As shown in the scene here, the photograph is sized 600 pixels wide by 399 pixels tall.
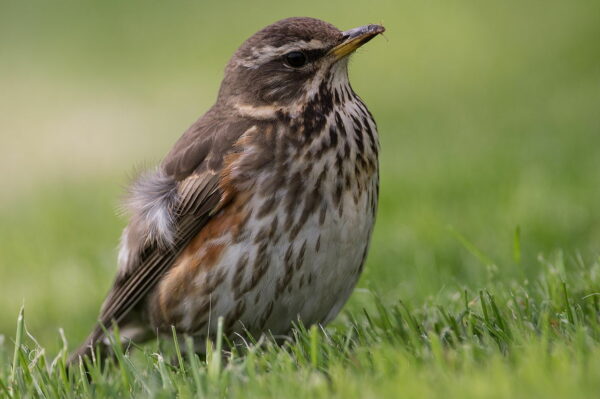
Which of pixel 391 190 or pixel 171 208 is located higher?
pixel 171 208

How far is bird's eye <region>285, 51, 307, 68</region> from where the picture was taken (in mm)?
5148

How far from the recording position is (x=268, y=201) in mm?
4859

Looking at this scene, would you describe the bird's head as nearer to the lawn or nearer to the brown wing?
the brown wing

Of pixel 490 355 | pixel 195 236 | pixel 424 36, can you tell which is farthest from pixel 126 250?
pixel 424 36

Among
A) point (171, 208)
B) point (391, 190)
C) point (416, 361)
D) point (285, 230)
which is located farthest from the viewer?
point (391, 190)

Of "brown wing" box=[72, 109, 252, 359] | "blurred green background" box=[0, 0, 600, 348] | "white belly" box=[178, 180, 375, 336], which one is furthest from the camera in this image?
"blurred green background" box=[0, 0, 600, 348]

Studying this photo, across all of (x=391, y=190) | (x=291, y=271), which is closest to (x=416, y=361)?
(x=291, y=271)

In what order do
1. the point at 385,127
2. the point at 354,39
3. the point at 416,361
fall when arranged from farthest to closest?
the point at 385,127 → the point at 354,39 → the point at 416,361

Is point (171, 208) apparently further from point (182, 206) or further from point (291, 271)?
point (291, 271)

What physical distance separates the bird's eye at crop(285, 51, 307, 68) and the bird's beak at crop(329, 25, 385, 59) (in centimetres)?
16

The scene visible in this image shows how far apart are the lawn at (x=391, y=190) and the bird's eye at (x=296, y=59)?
1118 mm

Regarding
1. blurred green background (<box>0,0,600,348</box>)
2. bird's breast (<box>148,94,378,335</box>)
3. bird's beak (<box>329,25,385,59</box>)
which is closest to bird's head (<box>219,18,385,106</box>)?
bird's beak (<box>329,25,385,59</box>)

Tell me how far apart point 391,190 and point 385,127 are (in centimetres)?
346

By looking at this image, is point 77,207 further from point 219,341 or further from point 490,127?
point 219,341
